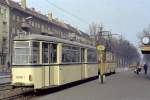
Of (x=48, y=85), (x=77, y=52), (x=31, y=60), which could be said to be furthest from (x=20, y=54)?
(x=77, y=52)

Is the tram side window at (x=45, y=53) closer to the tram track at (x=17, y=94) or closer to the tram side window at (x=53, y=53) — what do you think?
the tram side window at (x=53, y=53)

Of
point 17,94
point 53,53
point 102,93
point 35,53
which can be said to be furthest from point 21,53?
point 102,93

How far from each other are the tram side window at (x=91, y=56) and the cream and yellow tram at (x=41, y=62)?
6.51 metres

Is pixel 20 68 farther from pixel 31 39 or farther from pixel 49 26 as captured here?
pixel 49 26

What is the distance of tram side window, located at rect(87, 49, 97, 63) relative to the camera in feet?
102

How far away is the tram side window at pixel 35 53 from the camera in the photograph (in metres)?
19.9

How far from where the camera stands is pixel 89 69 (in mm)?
31328

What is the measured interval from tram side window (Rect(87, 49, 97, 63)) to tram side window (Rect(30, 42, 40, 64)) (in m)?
11.0

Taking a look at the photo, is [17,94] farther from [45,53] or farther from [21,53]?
[45,53]

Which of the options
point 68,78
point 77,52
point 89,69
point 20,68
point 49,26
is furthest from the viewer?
point 49,26

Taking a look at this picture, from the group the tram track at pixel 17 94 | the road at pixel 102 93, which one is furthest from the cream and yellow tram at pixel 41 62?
the road at pixel 102 93

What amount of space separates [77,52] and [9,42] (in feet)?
160

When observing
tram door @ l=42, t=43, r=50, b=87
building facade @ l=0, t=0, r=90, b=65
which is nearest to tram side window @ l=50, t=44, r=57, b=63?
tram door @ l=42, t=43, r=50, b=87

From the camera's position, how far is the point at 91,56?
32.6 metres
